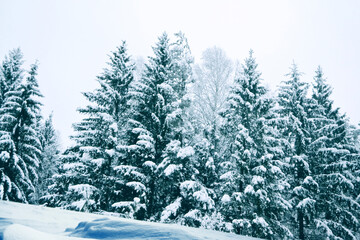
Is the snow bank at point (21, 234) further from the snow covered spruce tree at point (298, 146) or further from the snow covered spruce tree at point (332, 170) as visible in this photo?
the snow covered spruce tree at point (332, 170)

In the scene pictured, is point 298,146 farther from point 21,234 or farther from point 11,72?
point 11,72

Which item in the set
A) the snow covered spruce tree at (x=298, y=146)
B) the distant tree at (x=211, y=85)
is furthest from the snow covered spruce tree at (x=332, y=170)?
the distant tree at (x=211, y=85)

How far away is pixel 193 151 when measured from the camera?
12.1 metres

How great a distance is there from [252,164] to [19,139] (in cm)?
1488

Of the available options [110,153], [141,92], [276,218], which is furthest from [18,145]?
[276,218]

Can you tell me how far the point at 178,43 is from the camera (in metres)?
14.8

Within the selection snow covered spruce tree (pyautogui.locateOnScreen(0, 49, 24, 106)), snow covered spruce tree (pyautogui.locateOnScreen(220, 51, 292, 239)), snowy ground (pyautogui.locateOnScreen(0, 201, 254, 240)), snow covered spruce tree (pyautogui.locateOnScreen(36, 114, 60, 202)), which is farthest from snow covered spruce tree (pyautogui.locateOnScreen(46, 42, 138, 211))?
snow covered spruce tree (pyautogui.locateOnScreen(36, 114, 60, 202))

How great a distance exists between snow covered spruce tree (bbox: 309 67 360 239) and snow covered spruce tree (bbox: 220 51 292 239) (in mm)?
3868

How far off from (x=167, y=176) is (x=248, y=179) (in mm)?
4440

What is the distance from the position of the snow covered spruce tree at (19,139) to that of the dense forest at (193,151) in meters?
0.07

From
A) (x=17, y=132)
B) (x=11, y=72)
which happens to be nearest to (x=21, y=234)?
(x=17, y=132)

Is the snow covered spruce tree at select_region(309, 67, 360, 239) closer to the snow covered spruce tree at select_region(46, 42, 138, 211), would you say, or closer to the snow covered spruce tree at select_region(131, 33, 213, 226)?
the snow covered spruce tree at select_region(131, 33, 213, 226)

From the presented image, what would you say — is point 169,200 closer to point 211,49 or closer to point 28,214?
point 28,214

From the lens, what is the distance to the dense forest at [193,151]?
39.5 feet
